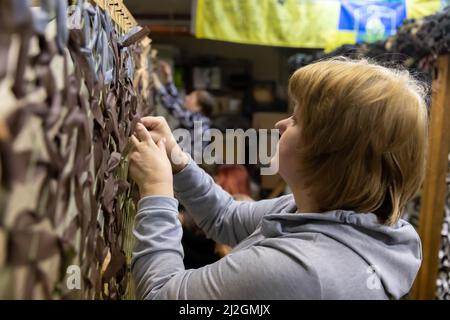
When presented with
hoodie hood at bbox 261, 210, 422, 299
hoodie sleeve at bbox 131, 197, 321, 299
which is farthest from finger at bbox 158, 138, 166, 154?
hoodie hood at bbox 261, 210, 422, 299

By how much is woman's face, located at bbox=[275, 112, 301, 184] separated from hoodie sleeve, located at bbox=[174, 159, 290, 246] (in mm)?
185

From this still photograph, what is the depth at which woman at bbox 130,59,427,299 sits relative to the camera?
1.82ft

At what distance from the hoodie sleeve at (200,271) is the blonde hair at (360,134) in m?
0.14

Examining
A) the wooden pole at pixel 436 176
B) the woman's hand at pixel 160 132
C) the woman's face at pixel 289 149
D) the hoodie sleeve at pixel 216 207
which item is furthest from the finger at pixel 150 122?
the wooden pole at pixel 436 176

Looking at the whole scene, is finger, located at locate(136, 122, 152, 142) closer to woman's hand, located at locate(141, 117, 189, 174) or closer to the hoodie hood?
woman's hand, located at locate(141, 117, 189, 174)

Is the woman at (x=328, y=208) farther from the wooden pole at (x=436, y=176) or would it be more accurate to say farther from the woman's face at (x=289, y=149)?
the wooden pole at (x=436, y=176)

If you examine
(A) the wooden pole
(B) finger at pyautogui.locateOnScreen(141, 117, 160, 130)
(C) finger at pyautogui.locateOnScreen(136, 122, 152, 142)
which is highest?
(B) finger at pyautogui.locateOnScreen(141, 117, 160, 130)

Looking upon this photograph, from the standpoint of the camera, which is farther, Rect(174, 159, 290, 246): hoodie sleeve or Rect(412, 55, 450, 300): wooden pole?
Rect(412, 55, 450, 300): wooden pole

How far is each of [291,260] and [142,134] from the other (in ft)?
1.11

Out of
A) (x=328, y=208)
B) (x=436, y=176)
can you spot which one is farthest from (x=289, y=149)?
(x=436, y=176)

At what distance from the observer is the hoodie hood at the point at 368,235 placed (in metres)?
0.59

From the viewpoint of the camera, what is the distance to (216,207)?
0.91 meters

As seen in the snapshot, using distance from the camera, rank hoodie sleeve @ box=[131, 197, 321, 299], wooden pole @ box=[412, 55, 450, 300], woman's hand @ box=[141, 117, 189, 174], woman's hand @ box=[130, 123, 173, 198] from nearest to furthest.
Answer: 1. hoodie sleeve @ box=[131, 197, 321, 299]
2. woman's hand @ box=[130, 123, 173, 198]
3. woman's hand @ box=[141, 117, 189, 174]
4. wooden pole @ box=[412, 55, 450, 300]
